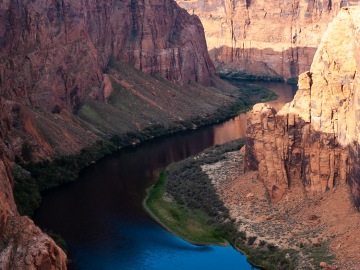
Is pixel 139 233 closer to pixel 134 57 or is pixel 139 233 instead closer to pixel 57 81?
pixel 57 81

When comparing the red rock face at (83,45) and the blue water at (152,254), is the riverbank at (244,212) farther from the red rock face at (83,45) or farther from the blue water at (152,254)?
the red rock face at (83,45)

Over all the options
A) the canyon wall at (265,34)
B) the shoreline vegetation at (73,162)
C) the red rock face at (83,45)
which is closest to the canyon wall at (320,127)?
the shoreline vegetation at (73,162)

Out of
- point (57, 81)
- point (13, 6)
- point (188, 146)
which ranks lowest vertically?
point (188, 146)

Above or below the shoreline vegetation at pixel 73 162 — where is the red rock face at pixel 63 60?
above

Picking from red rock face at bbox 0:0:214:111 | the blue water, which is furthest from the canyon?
the blue water

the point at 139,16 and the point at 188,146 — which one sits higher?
the point at 139,16

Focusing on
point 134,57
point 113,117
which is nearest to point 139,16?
point 134,57
